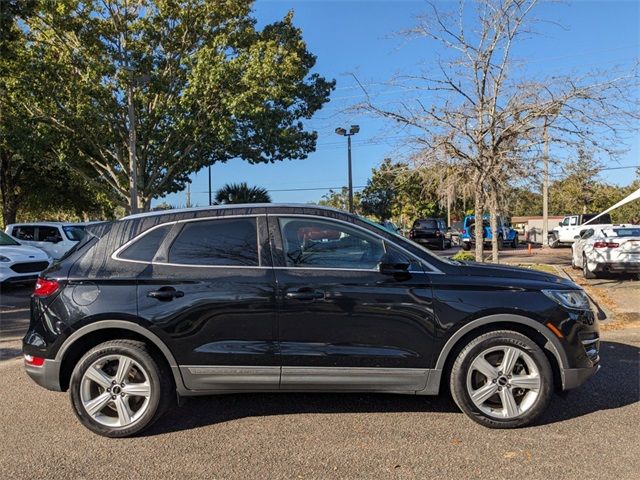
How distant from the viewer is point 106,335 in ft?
13.0

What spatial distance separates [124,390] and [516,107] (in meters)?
8.68

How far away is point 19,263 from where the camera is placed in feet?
36.7

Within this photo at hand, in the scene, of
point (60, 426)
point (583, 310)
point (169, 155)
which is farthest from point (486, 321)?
point (169, 155)

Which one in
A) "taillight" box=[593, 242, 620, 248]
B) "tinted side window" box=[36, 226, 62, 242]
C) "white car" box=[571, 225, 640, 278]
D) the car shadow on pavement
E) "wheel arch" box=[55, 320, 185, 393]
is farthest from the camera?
"tinted side window" box=[36, 226, 62, 242]

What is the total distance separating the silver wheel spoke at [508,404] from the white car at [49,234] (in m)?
13.6

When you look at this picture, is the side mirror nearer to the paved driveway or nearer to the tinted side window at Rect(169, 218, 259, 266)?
the tinted side window at Rect(169, 218, 259, 266)

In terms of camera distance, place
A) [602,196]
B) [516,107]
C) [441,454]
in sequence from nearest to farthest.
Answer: [441,454] < [516,107] < [602,196]

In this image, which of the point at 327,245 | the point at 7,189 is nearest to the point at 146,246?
the point at 327,245

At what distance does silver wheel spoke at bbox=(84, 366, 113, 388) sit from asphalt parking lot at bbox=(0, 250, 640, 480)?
407 millimetres

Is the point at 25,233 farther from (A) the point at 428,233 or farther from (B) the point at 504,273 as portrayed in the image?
(A) the point at 428,233

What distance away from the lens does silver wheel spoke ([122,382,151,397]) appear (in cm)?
384

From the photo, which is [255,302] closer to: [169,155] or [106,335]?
[106,335]

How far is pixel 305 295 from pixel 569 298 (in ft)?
6.73

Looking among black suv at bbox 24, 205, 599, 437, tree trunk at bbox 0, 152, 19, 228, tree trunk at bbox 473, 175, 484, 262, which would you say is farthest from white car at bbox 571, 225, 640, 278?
tree trunk at bbox 0, 152, 19, 228
